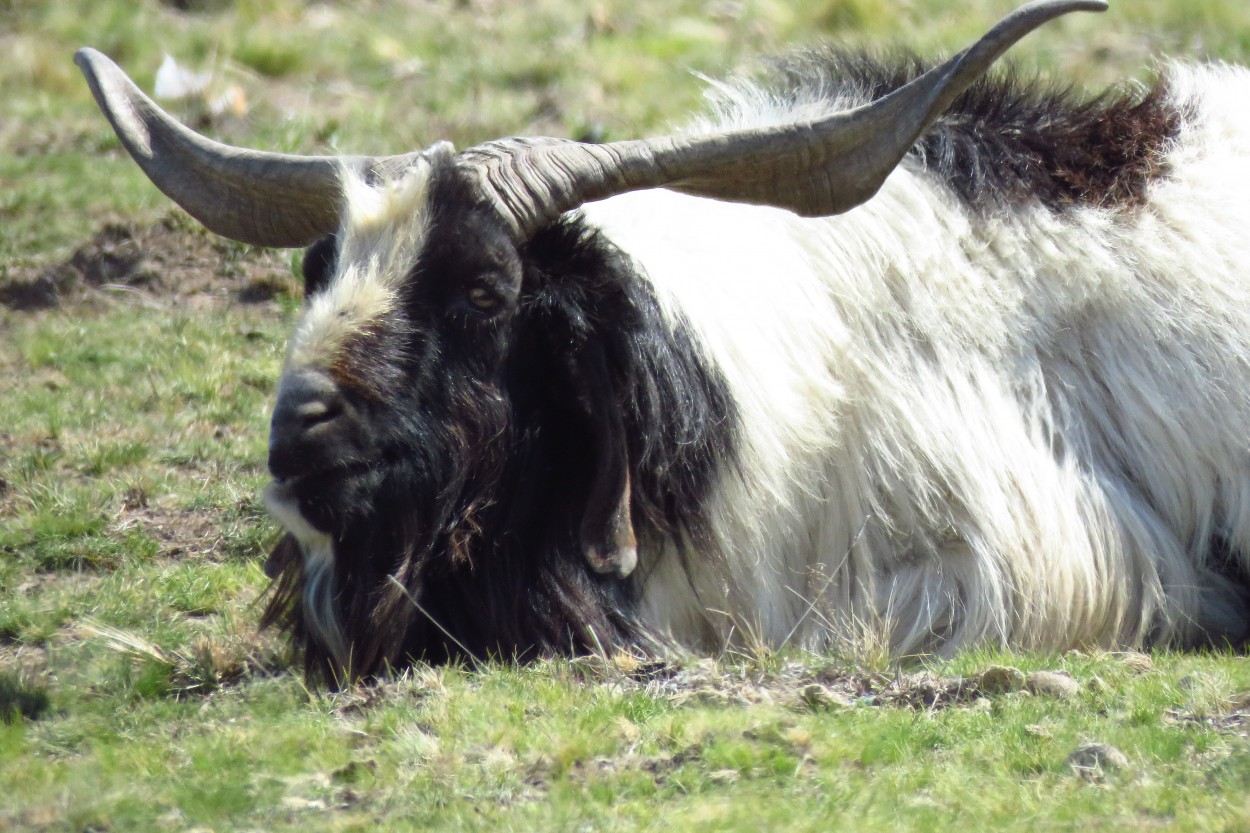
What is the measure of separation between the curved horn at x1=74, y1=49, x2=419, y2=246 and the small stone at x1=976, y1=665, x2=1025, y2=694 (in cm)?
243

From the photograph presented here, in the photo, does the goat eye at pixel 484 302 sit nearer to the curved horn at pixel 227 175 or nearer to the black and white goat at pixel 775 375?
the black and white goat at pixel 775 375

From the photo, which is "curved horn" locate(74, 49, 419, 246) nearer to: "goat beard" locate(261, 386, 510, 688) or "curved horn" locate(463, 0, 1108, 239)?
"curved horn" locate(463, 0, 1108, 239)

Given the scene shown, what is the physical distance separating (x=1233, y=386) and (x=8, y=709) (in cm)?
405

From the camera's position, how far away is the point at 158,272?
9.04 meters

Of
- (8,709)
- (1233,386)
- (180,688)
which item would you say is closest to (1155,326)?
(1233,386)

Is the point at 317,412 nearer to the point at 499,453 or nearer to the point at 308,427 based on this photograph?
the point at 308,427

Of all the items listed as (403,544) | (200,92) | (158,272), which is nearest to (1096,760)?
(403,544)

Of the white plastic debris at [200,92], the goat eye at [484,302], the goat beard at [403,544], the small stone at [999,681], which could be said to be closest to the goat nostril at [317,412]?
the goat beard at [403,544]

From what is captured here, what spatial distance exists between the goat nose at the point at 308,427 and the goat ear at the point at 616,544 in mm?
817

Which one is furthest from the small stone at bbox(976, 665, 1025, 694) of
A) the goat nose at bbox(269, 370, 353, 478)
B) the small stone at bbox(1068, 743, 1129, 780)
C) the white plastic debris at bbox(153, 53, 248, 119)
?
the white plastic debris at bbox(153, 53, 248, 119)

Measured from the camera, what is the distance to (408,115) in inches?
441

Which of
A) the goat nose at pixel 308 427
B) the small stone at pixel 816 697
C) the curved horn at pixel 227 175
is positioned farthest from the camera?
the curved horn at pixel 227 175

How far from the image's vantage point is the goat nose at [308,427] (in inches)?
182

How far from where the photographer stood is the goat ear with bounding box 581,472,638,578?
4984 millimetres
